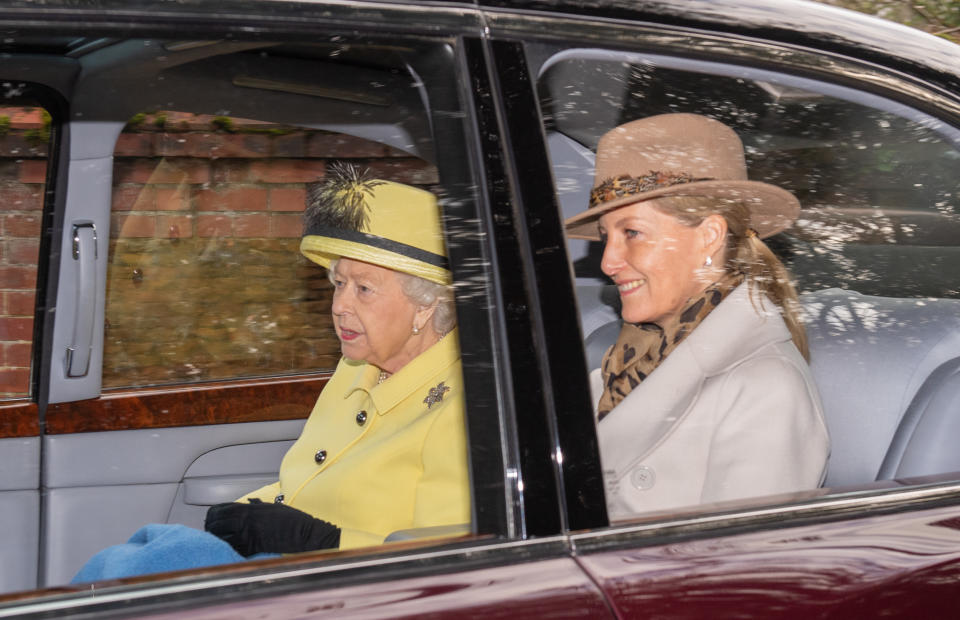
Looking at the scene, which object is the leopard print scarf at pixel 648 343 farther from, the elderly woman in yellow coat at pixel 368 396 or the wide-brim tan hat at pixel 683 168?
the elderly woman in yellow coat at pixel 368 396

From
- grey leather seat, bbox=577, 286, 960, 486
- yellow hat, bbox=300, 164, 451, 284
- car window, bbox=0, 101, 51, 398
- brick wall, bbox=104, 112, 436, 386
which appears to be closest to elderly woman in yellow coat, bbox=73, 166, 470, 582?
yellow hat, bbox=300, 164, 451, 284

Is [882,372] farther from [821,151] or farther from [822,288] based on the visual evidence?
[821,151]

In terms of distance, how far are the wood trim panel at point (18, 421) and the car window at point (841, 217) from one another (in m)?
1.37

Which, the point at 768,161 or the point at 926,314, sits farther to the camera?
the point at 926,314

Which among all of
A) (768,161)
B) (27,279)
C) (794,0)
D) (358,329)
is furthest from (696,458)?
(27,279)

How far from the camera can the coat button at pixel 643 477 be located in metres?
1.36

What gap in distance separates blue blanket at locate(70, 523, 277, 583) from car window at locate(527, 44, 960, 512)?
656 millimetres

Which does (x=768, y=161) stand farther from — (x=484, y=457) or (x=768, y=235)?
(x=484, y=457)

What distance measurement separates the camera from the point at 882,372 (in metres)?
1.69

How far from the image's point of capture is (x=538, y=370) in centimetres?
118

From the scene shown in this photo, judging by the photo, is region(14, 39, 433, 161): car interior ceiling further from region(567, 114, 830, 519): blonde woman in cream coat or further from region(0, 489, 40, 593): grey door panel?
region(0, 489, 40, 593): grey door panel

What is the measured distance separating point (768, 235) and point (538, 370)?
23.1 inches

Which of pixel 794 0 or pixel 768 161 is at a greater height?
pixel 794 0

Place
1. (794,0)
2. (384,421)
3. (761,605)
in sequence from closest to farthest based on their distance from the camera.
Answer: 1. (761,605)
2. (794,0)
3. (384,421)
